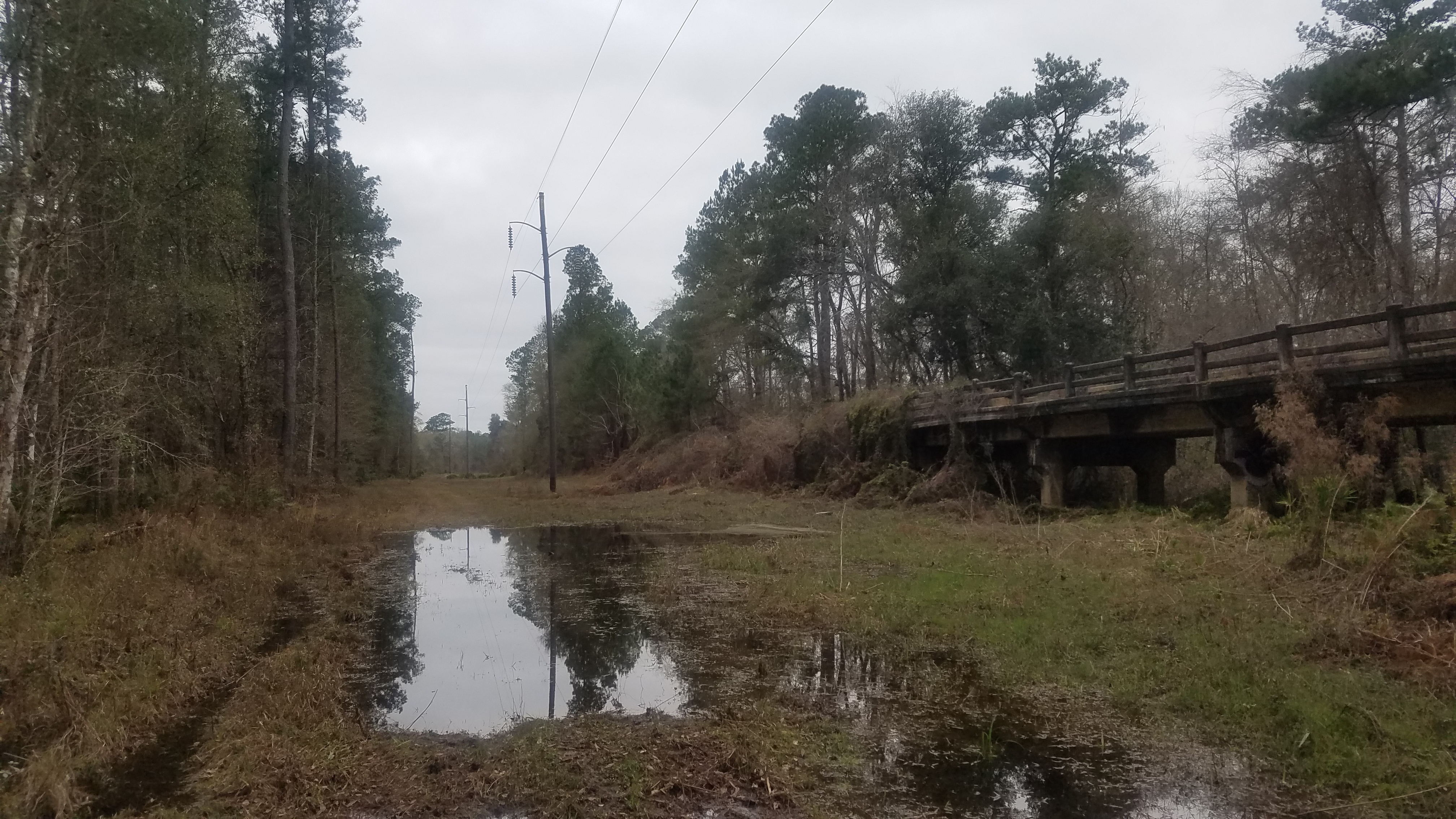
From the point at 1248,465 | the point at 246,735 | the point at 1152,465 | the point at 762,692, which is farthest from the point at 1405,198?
the point at 246,735

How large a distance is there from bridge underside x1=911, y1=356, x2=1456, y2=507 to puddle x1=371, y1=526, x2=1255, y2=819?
9811 mm

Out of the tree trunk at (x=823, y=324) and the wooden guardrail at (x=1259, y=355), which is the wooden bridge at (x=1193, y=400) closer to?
the wooden guardrail at (x=1259, y=355)

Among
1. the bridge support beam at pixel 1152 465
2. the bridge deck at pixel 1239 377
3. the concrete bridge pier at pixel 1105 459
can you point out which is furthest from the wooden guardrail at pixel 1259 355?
the bridge support beam at pixel 1152 465

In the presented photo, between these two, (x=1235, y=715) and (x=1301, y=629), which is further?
(x=1301, y=629)

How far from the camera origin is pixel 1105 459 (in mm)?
22891

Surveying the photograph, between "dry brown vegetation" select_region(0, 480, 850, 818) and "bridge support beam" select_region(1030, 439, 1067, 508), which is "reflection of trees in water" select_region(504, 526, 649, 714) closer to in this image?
"dry brown vegetation" select_region(0, 480, 850, 818)

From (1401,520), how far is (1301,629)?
2042 millimetres

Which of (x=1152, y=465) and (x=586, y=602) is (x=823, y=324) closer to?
(x=1152, y=465)

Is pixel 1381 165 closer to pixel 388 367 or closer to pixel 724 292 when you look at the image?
pixel 724 292

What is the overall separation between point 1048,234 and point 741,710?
29309 millimetres

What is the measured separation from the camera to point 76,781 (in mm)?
5680

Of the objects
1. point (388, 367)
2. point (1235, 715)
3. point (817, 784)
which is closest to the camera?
point (817, 784)

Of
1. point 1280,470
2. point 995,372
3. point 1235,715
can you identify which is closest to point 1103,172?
point 995,372

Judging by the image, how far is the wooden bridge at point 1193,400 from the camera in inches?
539
